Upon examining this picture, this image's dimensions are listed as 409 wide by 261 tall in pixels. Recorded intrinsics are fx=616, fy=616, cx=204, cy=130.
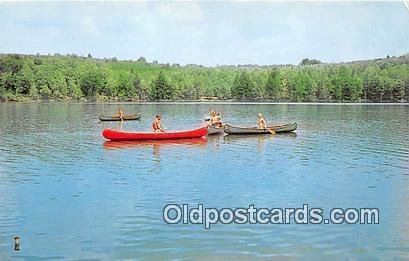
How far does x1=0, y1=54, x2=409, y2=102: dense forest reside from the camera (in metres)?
46.0

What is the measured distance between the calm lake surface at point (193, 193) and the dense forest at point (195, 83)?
28.4 m

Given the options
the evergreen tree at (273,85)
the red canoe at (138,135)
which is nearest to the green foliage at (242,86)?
the evergreen tree at (273,85)

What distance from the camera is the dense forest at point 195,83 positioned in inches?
1811

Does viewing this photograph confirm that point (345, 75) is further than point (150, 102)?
No

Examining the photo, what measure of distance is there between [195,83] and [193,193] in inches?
1576

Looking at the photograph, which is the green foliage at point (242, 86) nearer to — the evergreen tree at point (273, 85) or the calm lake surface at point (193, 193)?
the evergreen tree at point (273, 85)

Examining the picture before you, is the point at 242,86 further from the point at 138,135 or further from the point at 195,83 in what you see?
the point at 138,135

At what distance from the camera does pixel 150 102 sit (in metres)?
51.2

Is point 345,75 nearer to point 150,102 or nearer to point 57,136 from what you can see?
point 150,102

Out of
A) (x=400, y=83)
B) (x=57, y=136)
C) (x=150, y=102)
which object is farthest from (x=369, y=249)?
(x=150, y=102)

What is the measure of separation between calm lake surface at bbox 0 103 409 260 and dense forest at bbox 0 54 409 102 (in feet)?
93.3

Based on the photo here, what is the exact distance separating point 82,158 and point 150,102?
37.3 m

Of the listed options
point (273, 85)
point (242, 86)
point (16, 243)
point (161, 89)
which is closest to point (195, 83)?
point (161, 89)

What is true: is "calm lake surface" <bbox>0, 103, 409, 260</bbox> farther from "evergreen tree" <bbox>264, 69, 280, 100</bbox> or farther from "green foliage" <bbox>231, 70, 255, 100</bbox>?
"evergreen tree" <bbox>264, 69, 280, 100</bbox>
